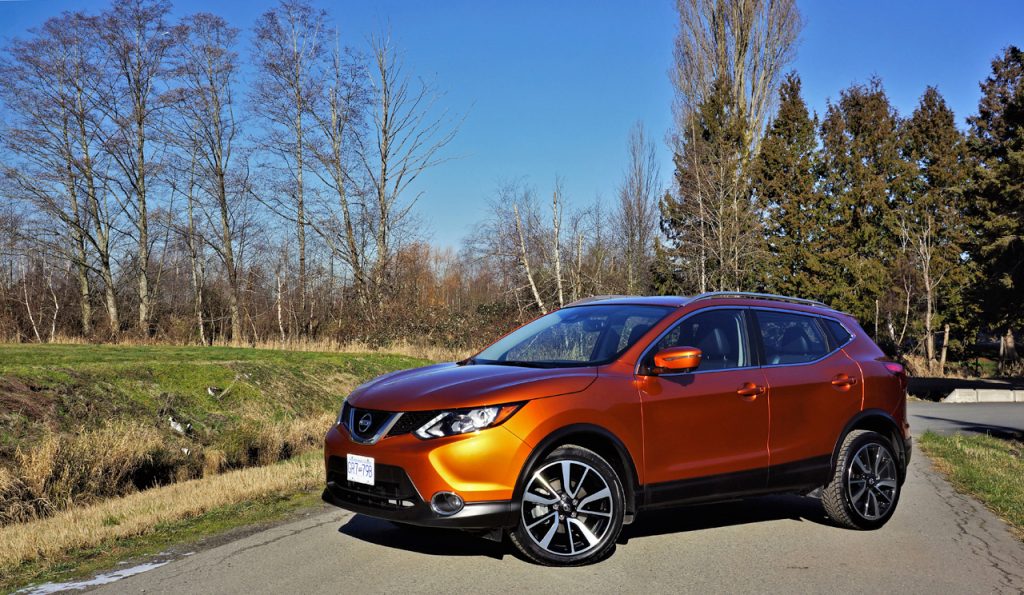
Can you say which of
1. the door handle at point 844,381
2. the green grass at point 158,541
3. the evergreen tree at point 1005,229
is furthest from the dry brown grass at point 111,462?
the evergreen tree at point 1005,229

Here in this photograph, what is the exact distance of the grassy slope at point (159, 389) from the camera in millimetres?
11648

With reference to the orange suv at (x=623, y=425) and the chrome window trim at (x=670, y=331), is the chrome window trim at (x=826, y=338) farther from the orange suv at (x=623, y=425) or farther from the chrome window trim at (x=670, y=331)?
the chrome window trim at (x=670, y=331)

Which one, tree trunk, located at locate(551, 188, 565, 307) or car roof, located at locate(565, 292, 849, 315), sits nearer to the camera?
car roof, located at locate(565, 292, 849, 315)

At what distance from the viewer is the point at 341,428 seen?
5562mm

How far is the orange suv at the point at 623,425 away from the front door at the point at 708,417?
0.01 meters

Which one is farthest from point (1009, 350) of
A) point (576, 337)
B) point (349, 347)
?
point (576, 337)

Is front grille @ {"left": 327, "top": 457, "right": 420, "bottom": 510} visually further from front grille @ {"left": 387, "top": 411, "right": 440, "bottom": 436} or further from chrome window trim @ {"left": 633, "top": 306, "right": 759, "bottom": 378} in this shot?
chrome window trim @ {"left": 633, "top": 306, "right": 759, "bottom": 378}

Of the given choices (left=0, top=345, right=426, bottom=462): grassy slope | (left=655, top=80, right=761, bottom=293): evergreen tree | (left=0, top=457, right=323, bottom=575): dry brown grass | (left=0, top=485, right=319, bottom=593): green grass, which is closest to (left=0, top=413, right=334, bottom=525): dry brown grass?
(left=0, top=457, right=323, bottom=575): dry brown grass

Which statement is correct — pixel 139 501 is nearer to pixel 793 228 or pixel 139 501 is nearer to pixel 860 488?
pixel 860 488

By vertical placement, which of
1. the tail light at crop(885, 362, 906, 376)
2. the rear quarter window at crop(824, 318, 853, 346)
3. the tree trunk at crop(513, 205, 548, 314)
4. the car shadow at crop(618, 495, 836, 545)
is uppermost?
the tree trunk at crop(513, 205, 548, 314)

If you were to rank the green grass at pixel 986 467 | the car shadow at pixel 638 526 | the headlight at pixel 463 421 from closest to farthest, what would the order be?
the headlight at pixel 463 421
the car shadow at pixel 638 526
the green grass at pixel 986 467

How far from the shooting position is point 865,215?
45.7 m

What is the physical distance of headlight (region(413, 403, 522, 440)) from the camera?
4914 mm

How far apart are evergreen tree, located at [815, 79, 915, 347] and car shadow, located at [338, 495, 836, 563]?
37.2 m
